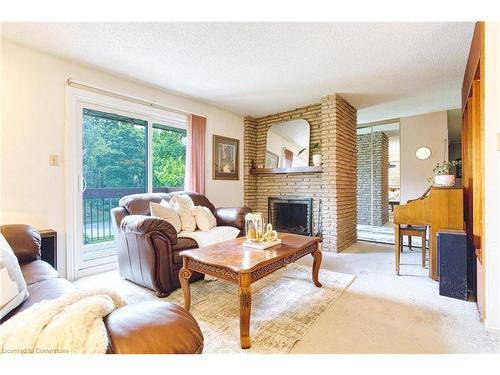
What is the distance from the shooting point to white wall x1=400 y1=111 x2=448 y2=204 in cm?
468

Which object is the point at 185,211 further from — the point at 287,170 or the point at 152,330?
the point at 152,330

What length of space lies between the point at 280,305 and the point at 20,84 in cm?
304

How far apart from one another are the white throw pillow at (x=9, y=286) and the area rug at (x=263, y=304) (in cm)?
96

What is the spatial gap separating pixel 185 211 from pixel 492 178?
2.64 m

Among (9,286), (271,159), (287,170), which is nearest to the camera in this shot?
(9,286)

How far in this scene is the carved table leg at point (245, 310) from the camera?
1461 mm

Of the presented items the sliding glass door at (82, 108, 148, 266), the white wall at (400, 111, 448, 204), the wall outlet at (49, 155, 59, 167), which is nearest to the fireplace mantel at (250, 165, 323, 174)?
the sliding glass door at (82, 108, 148, 266)

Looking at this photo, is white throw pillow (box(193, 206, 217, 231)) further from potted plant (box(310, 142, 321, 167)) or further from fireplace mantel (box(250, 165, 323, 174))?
potted plant (box(310, 142, 321, 167))

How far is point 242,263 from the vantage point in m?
1.62

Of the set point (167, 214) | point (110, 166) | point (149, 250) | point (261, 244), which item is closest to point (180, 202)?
point (167, 214)

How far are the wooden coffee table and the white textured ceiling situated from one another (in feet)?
5.94

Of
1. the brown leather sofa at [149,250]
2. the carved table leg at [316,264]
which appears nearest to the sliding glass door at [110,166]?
the brown leather sofa at [149,250]

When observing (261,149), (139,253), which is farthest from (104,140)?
(261,149)

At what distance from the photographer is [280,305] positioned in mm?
1968
